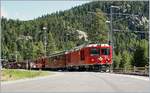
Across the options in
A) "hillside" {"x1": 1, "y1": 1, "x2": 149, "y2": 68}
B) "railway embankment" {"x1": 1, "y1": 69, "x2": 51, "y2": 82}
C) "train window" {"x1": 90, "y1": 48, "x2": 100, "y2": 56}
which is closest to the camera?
"railway embankment" {"x1": 1, "y1": 69, "x2": 51, "y2": 82}

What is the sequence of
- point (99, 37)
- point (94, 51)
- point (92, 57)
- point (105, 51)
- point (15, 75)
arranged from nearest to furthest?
point (15, 75), point (92, 57), point (94, 51), point (105, 51), point (99, 37)

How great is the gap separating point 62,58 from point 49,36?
116143 millimetres

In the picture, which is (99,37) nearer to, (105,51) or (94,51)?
(105,51)

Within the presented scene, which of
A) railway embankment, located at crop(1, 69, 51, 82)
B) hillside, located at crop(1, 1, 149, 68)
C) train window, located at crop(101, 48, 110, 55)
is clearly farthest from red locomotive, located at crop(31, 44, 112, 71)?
hillside, located at crop(1, 1, 149, 68)

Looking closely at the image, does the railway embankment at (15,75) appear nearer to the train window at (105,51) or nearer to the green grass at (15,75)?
the green grass at (15,75)

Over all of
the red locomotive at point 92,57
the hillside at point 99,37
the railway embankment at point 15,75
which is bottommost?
the railway embankment at point 15,75

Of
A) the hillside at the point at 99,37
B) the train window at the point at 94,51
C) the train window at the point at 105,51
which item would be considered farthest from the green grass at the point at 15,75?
the hillside at the point at 99,37

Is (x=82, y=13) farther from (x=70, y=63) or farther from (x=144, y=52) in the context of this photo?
(x=70, y=63)

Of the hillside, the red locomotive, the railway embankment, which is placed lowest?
the railway embankment

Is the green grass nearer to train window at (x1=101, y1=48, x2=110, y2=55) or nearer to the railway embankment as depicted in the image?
the railway embankment

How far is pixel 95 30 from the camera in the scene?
101m

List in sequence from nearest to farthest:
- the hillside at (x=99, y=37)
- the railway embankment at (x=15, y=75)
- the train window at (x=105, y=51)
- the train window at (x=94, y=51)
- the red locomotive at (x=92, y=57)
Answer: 1. the railway embankment at (x=15, y=75)
2. the red locomotive at (x=92, y=57)
3. the train window at (x=94, y=51)
4. the train window at (x=105, y=51)
5. the hillside at (x=99, y=37)

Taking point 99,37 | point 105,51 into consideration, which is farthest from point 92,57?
point 99,37

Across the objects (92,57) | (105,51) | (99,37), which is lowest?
(92,57)
